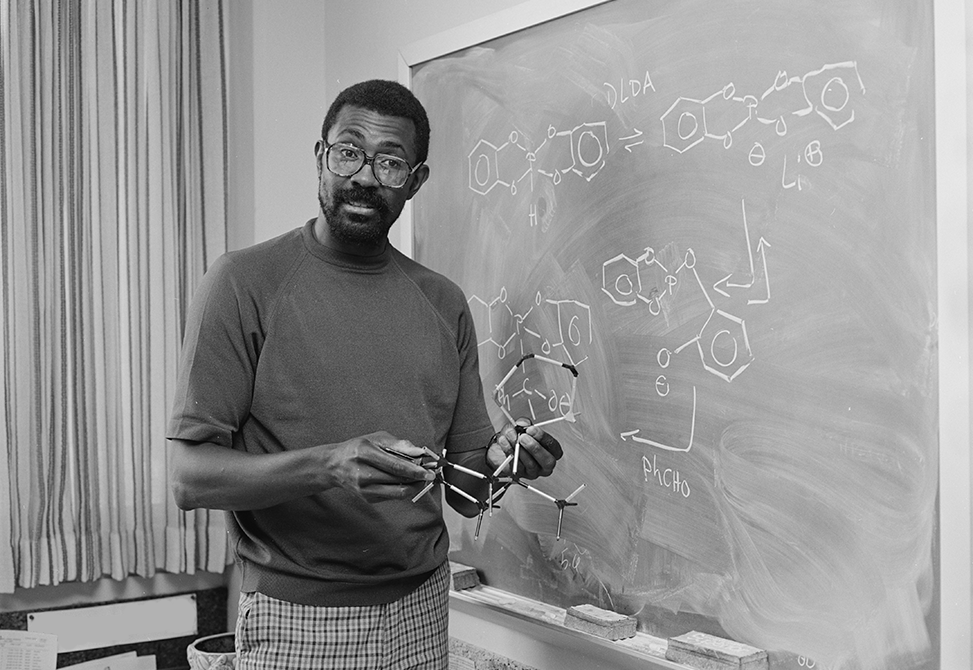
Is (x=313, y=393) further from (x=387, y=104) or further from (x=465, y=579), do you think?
(x=465, y=579)

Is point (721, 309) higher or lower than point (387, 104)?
lower

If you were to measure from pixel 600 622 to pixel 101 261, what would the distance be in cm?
159

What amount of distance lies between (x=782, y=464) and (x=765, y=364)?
15cm

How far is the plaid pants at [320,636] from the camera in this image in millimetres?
1580

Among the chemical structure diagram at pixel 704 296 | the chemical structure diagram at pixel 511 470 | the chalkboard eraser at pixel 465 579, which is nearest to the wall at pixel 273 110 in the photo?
the chemical structure diagram at pixel 511 470

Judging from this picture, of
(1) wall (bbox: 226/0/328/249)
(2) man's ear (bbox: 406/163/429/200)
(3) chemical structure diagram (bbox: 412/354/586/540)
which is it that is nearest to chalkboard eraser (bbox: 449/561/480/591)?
(3) chemical structure diagram (bbox: 412/354/586/540)

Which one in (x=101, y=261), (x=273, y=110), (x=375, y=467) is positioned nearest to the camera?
(x=375, y=467)

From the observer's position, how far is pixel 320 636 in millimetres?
1585

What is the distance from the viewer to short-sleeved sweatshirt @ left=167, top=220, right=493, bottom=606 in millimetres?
1534

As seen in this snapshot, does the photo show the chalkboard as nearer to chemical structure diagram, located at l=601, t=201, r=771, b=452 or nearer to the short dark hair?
chemical structure diagram, located at l=601, t=201, r=771, b=452

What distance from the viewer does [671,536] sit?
1.73 metres

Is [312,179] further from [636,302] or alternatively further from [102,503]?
[636,302]

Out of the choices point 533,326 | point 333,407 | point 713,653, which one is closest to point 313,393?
point 333,407

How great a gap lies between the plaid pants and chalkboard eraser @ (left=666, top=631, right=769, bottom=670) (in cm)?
44
